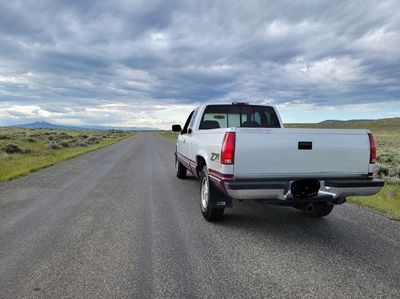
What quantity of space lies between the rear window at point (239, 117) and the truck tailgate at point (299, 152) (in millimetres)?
2626

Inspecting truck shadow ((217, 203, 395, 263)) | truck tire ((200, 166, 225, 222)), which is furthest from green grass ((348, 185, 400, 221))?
truck tire ((200, 166, 225, 222))

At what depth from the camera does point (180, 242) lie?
15.1 feet

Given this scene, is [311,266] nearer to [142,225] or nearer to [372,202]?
[142,225]

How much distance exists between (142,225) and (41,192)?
13.5 feet

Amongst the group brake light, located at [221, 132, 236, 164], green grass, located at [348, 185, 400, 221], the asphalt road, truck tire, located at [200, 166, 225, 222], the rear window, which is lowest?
green grass, located at [348, 185, 400, 221]

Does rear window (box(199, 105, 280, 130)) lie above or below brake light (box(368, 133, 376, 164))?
above

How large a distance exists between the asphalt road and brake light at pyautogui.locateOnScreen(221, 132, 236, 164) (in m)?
1.19

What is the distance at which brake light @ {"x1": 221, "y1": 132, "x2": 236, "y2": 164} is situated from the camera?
4.50m

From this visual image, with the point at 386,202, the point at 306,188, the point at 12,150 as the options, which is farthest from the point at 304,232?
the point at 12,150

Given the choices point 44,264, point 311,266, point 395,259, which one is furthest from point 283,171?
point 44,264

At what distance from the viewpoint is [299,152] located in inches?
182

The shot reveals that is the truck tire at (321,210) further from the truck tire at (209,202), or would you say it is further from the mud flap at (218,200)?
the truck tire at (209,202)

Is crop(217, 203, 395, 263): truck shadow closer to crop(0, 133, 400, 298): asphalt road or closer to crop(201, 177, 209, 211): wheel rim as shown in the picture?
crop(0, 133, 400, 298): asphalt road

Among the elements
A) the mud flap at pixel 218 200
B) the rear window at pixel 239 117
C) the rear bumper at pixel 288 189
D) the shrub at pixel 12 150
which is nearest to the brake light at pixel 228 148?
the rear bumper at pixel 288 189
